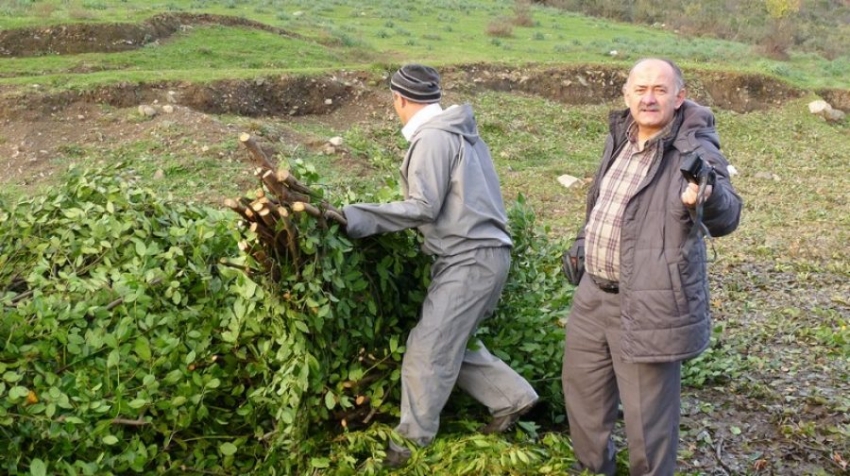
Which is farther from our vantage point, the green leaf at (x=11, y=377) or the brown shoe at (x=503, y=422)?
the brown shoe at (x=503, y=422)

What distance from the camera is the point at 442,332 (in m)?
3.71

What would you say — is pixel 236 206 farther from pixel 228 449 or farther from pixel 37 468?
pixel 37 468

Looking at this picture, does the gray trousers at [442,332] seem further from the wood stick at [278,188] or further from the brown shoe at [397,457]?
the wood stick at [278,188]

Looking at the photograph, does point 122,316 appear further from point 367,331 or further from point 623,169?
point 623,169

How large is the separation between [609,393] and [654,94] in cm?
126

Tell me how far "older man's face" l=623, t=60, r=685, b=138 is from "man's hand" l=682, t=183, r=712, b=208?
1.23ft

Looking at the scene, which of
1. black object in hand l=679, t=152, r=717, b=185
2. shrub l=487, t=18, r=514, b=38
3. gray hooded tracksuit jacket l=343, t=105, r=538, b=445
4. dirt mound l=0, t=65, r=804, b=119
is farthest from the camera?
shrub l=487, t=18, r=514, b=38

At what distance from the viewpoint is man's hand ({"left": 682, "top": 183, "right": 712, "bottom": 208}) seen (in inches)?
120

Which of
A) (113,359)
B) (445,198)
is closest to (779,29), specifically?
(445,198)

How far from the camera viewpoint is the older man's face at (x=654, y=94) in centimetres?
333

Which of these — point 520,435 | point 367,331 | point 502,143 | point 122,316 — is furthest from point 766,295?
point 502,143

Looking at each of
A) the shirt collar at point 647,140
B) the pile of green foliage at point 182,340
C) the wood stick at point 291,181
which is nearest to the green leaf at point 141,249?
the pile of green foliage at point 182,340

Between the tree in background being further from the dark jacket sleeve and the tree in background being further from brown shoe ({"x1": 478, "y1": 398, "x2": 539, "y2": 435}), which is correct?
the dark jacket sleeve

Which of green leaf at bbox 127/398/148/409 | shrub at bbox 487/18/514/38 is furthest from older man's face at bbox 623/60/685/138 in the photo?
shrub at bbox 487/18/514/38
